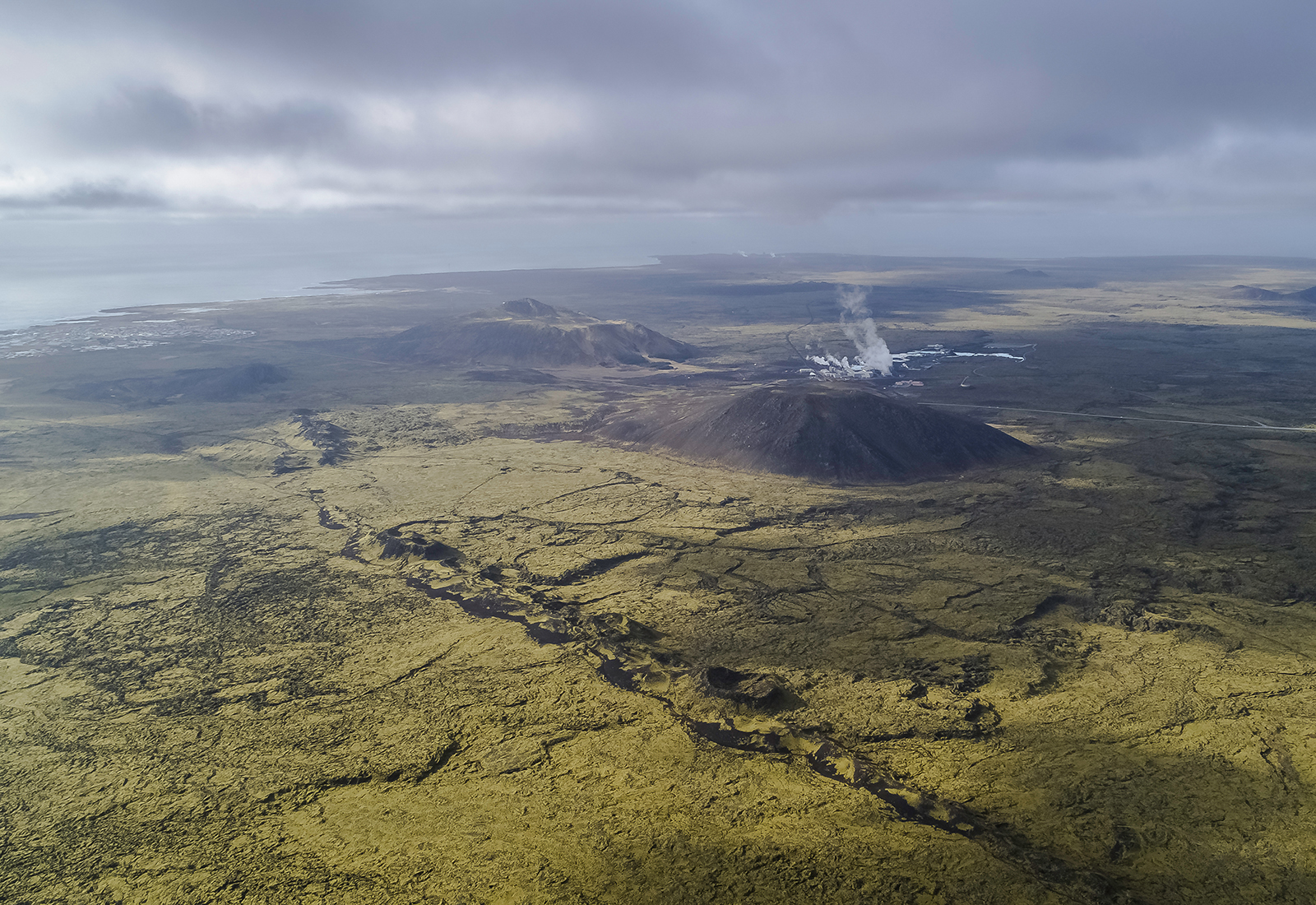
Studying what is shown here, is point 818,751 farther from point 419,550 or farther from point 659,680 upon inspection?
point 419,550

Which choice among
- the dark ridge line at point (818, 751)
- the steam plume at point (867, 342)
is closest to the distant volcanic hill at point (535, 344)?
the steam plume at point (867, 342)

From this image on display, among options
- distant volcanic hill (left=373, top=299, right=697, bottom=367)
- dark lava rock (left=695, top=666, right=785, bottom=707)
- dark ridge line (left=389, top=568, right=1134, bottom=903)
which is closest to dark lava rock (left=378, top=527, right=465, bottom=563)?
dark ridge line (left=389, top=568, right=1134, bottom=903)

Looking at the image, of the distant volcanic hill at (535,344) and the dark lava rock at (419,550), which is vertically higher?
the distant volcanic hill at (535,344)

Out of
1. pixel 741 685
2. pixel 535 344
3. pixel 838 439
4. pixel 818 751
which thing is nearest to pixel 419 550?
pixel 741 685

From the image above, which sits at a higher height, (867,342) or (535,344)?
(535,344)

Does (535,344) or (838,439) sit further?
(535,344)

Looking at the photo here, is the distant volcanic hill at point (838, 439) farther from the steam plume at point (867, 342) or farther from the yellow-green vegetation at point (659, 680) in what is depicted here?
the steam plume at point (867, 342)
